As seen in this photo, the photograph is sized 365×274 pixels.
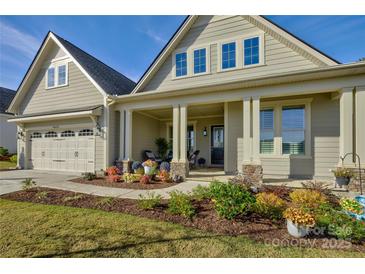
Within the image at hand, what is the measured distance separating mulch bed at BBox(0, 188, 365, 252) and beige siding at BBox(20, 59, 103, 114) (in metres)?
5.39

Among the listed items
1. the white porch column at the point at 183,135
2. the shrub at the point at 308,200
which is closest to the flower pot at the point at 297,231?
the shrub at the point at 308,200

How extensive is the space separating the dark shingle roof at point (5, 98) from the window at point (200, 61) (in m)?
19.2

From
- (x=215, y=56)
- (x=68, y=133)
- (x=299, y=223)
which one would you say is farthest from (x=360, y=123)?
(x=68, y=133)

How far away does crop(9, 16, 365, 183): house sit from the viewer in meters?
6.61

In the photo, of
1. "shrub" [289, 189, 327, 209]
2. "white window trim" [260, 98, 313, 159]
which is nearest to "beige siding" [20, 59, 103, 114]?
"white window trim" [260, 98, 313, 159]

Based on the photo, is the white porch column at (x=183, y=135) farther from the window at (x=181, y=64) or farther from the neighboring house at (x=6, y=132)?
the neighboring house at (x=6, y=132)

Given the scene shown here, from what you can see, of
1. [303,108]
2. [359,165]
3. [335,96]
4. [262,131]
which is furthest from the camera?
[262,131]

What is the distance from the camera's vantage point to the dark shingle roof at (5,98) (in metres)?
18.1

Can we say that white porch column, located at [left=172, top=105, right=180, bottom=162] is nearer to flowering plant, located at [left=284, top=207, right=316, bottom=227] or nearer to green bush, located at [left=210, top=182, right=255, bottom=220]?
green bush, located at [left=210, top=182, right=255, bottom=220]

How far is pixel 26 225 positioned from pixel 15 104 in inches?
452

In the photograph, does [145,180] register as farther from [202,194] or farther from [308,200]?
[308,200]
